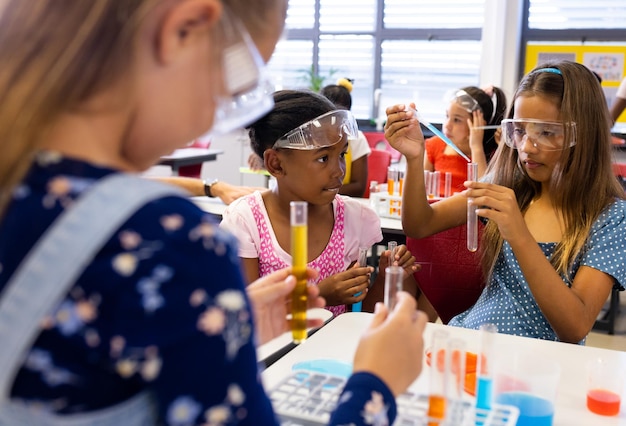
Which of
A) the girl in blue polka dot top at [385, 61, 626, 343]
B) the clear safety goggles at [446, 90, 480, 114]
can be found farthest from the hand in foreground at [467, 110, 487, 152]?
the girl in blue polka dot top at [385, 61, 626, 343]

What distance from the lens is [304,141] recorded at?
191 centimetres

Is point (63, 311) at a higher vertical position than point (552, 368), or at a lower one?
higher

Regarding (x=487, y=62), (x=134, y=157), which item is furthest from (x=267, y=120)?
(x=487, y=62)

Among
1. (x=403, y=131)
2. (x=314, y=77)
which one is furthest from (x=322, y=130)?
(x=314, y=77)

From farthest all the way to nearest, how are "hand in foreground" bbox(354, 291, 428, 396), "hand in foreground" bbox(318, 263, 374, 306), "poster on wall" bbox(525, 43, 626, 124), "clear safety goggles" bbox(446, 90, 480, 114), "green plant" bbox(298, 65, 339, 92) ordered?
1. "green plant" bbox(298, 65, 339, 92)
2. "poster on wall" bbox(525, 43, 626, 124)
3. "clear safety goggles" bbox(446, 90, 480, 114)
4. "hand in foreground" bbox(318, 263, 374, 306)
5. "hand in foreground" bbox(354, 291, 428, 396)

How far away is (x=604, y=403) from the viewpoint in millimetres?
1086

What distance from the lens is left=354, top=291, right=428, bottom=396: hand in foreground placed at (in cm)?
69

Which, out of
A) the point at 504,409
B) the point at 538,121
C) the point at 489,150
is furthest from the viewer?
the point at 489,150

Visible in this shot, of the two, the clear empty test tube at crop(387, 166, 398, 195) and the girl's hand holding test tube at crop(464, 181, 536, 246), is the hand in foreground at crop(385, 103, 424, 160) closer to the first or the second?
the girl's hand holding test tube at crop(464, 181, 536, 246)

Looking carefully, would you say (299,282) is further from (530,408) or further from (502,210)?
(502,210)

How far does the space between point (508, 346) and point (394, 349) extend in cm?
73

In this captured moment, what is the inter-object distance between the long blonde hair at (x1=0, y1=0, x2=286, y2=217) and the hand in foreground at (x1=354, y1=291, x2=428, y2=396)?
1.25ft

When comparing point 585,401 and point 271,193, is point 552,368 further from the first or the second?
point 271,193

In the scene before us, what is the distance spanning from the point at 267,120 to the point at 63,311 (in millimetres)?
1548
